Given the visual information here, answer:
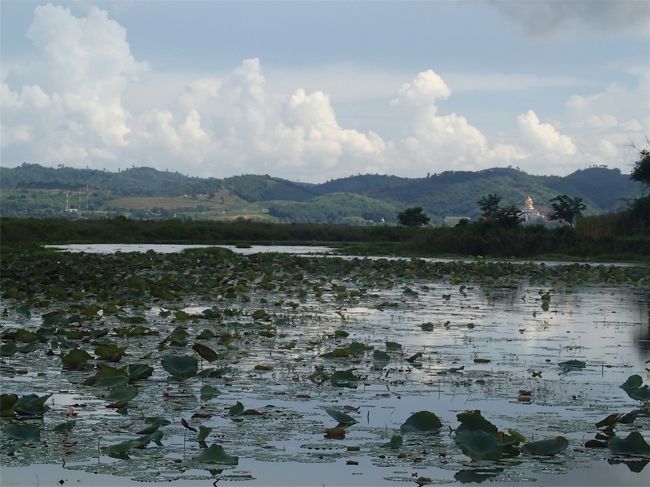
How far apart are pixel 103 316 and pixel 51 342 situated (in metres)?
3.87

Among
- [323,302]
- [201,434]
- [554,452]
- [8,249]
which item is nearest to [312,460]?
[201,434]

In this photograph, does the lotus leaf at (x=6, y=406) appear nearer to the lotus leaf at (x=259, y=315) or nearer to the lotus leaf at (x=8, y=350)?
the lotus leaf at (x=8, y=350)

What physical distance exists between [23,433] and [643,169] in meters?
46.3

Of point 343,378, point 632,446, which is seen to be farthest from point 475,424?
point 343,378

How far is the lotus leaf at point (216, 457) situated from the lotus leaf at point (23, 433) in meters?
1.44

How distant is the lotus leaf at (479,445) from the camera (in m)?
6.95

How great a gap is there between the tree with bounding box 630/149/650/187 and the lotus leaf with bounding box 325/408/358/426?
44.3 m

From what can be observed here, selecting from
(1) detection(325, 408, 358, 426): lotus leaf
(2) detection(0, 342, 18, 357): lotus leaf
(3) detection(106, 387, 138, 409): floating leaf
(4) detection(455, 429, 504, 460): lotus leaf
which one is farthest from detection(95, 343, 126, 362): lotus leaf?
(4) detection(455, 429, 504, 460): lotus leaf

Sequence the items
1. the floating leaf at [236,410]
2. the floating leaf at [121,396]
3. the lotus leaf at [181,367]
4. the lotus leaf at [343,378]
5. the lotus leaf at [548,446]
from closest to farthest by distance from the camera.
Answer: the lotus leaf at [548,446]
the floating leaf at [236,410]
the floating leaf at [121,396]
the lotus leaf at [181,367]
the lotus leaf at [343,378]

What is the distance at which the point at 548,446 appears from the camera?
7215 millimetres

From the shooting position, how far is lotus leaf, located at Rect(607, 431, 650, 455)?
732 cm

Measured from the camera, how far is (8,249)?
138 feet

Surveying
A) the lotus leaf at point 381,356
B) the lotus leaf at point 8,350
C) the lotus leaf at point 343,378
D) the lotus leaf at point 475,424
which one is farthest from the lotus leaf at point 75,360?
the lotus leaf at point 475,424

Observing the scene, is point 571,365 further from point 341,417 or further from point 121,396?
point 121,396
